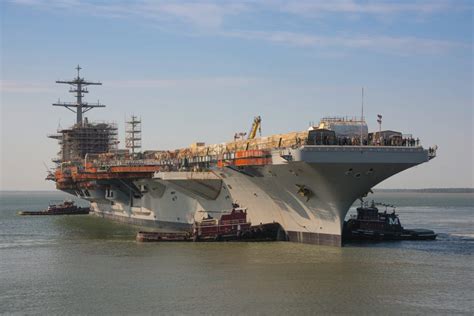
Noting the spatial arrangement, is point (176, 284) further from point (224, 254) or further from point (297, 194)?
point (297, 194)

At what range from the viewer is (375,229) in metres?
40.5

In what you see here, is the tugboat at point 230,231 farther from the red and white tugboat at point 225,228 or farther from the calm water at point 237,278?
the calm water at point 237,278

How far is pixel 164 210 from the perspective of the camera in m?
50.5

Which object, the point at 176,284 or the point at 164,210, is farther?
the point at 164,210

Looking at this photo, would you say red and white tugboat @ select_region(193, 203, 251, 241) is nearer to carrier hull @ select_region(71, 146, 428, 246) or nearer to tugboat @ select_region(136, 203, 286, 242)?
tugboat @ select_region(136, 203, 286, 242)

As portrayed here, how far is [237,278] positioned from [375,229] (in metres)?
15.8

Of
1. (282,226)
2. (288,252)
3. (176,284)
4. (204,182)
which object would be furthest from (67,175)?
(176,284)

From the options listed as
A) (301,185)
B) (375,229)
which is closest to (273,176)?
(301,185)

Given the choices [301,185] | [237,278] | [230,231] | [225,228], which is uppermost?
[301,185]

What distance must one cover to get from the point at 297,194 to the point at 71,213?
4689 cm

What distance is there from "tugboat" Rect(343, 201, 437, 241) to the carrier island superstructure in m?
4.91

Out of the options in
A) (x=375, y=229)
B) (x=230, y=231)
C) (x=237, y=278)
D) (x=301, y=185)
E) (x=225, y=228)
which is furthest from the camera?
(x=375, y=229)

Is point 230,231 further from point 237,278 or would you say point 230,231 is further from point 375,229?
point 237,278

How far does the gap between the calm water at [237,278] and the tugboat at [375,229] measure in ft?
5.77
